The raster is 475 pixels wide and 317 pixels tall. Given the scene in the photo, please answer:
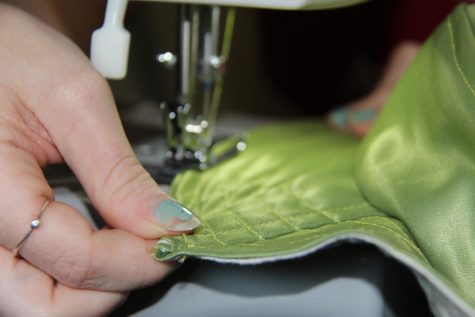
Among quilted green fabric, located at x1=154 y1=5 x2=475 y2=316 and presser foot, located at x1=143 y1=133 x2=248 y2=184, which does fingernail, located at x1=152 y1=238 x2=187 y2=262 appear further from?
presser foot, located at x1=143 y1=133 x2=248 y2=184

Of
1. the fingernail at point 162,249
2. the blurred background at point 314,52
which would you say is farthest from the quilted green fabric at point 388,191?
the blurred background at point 314,52

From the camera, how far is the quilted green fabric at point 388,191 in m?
0.39

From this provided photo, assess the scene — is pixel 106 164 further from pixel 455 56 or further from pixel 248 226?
pixel 455 56

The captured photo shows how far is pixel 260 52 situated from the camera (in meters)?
1.09

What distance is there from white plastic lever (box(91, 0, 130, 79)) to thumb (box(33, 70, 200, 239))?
0.01 m

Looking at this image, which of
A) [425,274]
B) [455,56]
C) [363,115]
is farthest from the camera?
[363,115]

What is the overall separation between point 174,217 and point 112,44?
13 centimetres

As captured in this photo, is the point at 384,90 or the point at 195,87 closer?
the point at 195,87

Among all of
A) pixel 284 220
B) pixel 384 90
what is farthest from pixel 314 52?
pixel 284 220

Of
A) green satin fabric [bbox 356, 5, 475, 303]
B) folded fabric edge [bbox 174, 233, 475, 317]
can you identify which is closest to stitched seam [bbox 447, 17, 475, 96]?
green satin fabric [bbox 356, 5, 475, 303]

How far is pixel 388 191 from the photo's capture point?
1.48 feet

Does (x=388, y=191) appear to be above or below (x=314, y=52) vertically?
above

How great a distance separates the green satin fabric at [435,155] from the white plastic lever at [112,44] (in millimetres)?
213

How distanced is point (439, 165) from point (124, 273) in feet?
0.77
